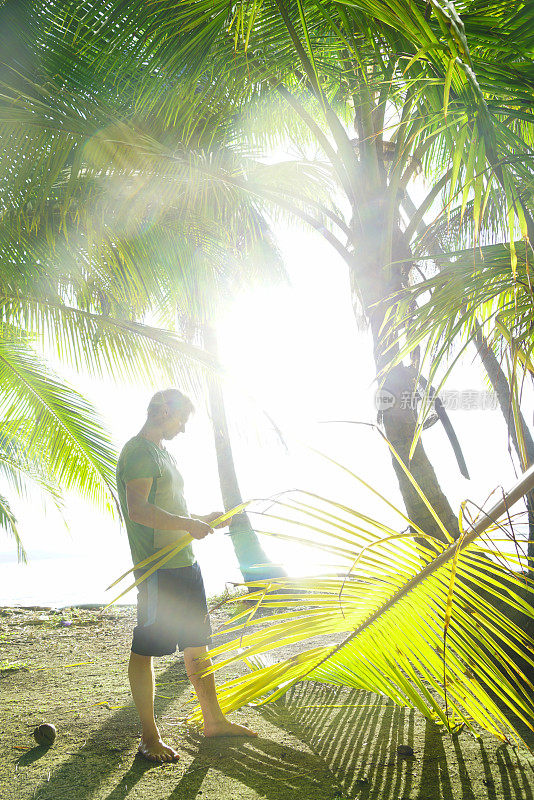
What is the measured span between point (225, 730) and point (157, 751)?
318mm

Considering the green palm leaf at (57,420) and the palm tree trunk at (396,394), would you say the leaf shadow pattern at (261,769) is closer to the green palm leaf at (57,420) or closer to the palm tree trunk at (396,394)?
the palm tree trunk at (396,394)

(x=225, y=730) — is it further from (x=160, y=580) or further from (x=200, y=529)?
(x=200, y=529)

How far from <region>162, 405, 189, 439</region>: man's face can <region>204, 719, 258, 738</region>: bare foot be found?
1272mm

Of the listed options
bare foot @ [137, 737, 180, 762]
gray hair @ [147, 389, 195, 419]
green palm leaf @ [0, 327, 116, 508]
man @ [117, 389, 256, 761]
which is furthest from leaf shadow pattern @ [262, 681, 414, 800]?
green palm leaf @ [0, 327, 116, 508]

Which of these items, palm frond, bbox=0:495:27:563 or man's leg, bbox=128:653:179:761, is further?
palm frond, bbox=0:495:27:563

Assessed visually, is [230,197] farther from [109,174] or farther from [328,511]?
[328,511]

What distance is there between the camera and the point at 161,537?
252 cm

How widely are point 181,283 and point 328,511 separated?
4.37 metres

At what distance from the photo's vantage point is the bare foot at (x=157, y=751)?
2293 mm

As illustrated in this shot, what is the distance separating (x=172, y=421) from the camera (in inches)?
107

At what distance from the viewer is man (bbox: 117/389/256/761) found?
2.35 m

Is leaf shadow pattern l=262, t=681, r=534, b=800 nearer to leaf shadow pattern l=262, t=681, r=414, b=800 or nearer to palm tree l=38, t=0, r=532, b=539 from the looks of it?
leaf shadow pattern l=262, t=681, r=414, b=800

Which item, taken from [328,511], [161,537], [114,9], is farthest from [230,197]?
[328,511]

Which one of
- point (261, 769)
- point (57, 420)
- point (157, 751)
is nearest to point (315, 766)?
point (261, 769)
